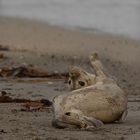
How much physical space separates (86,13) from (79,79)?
930 cm

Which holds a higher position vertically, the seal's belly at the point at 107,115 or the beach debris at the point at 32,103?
the seal's belly at the point at 107,115

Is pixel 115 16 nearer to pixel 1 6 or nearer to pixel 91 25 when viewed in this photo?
pixel 91 25

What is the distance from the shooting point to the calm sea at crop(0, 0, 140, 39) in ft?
43.8

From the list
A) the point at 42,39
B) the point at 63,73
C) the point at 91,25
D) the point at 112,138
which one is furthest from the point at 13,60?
the point at 112,138

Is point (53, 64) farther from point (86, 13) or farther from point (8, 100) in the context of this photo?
point (86, 13)

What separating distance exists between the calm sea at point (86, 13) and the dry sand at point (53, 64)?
26.6 inches

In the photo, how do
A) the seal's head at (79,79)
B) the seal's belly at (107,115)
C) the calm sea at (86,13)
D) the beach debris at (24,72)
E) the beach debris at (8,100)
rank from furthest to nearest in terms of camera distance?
the calm sea at (86,13)
the beach debris at (24,72)
the beach debris at (8,100)
the seal's head at (79,79)
the seal's belly at (107,115)

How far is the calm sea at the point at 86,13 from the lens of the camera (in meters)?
13.3

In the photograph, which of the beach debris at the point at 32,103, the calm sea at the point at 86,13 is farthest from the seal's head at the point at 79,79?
the calm sea at the point at 86,13

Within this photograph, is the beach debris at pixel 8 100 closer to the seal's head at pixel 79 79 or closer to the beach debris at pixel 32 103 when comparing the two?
the beach debris at pixel 32 103

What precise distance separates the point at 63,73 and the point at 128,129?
4.20m

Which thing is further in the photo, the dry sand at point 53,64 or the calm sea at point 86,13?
the calm sea at point 86,13

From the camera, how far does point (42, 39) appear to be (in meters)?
11.7

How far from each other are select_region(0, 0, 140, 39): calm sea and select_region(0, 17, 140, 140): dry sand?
68 cm
